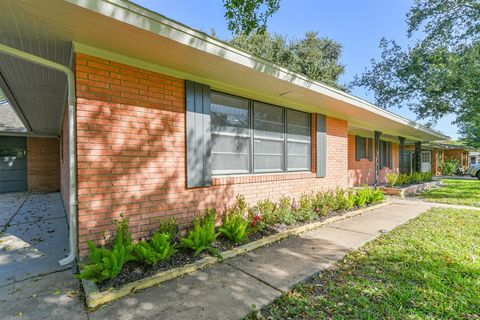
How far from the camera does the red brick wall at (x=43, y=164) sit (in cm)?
1077

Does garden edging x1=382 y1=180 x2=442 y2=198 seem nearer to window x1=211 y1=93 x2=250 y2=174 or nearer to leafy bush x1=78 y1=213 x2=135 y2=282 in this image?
window x1=211 y1=93 x2=250 y2=174

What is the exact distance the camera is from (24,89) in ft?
16.4

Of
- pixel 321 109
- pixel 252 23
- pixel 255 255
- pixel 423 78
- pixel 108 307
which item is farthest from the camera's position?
pixel 423 78

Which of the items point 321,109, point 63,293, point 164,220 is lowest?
point 63,293

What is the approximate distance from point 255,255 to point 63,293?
2.37 meters

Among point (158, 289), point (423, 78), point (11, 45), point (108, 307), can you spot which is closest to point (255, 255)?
point (158, 289)

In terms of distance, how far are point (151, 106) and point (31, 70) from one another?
2321mm

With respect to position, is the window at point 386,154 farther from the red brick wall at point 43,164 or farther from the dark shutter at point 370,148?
the red brick wall at point 43,164

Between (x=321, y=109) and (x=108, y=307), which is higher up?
(x=321, y=109)

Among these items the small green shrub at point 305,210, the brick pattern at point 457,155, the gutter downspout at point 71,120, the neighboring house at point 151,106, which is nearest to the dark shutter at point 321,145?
the neighboring house at point 151,106

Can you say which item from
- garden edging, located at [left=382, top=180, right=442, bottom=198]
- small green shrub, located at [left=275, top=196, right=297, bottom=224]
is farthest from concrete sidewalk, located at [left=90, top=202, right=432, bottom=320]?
garden edging, located at [left=382, top=180, right=442, bottom=198]

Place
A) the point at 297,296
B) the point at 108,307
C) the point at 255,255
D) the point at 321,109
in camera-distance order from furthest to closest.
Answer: the point at 321,109
the point at 255,255
the point at 297,296
the point at 108,307

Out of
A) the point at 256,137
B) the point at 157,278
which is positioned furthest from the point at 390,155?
the point at 157,278

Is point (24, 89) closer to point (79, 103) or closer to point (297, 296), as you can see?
point (79, 103)
